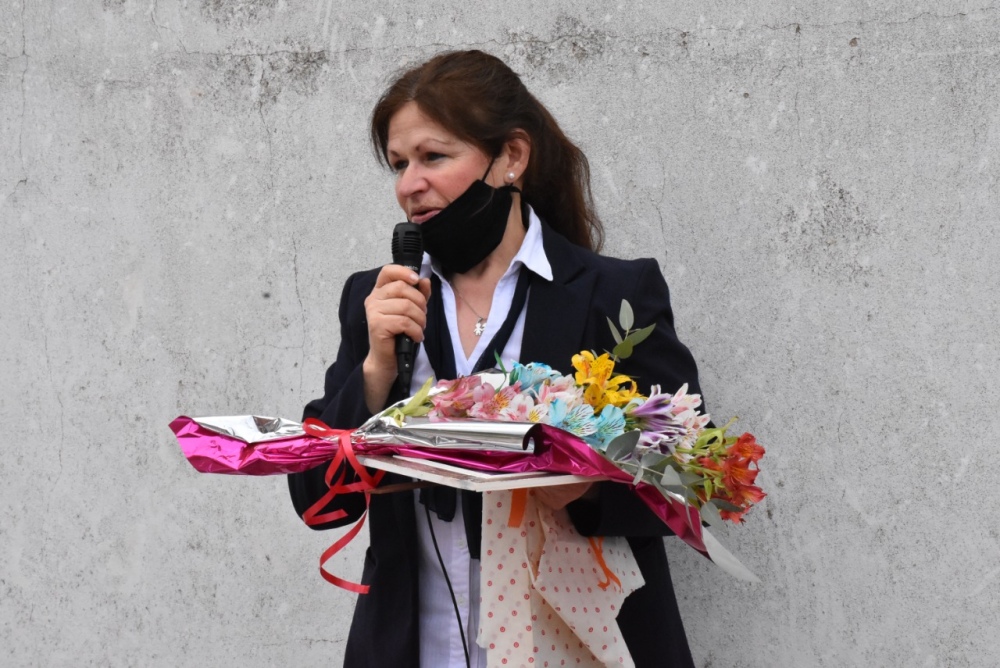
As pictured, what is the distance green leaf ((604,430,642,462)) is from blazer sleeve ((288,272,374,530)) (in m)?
0.60

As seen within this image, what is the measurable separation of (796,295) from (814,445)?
0.40 meters

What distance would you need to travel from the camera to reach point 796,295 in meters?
3.01

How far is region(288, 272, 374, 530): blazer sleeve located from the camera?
7.66 feet

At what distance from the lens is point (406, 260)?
230 cm

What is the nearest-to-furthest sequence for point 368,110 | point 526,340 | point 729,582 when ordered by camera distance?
1. point 526,340
2. point 729,582
3. point 368,110

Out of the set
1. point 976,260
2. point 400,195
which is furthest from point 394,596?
point 976,260

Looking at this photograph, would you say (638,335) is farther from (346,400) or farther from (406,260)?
(346,400)

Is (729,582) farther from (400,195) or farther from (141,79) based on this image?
(141,79)

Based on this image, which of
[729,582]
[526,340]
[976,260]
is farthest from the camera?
[729,582]

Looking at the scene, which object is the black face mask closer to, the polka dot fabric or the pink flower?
the pink flower

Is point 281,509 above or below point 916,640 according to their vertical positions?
above

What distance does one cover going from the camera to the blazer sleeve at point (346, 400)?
7.66ft

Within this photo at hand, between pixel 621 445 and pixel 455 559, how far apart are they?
615 mm

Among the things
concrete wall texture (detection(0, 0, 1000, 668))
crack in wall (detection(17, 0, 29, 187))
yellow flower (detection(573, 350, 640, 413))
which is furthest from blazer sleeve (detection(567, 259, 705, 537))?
crack in wall (detection(17, 0, 29, 187))
